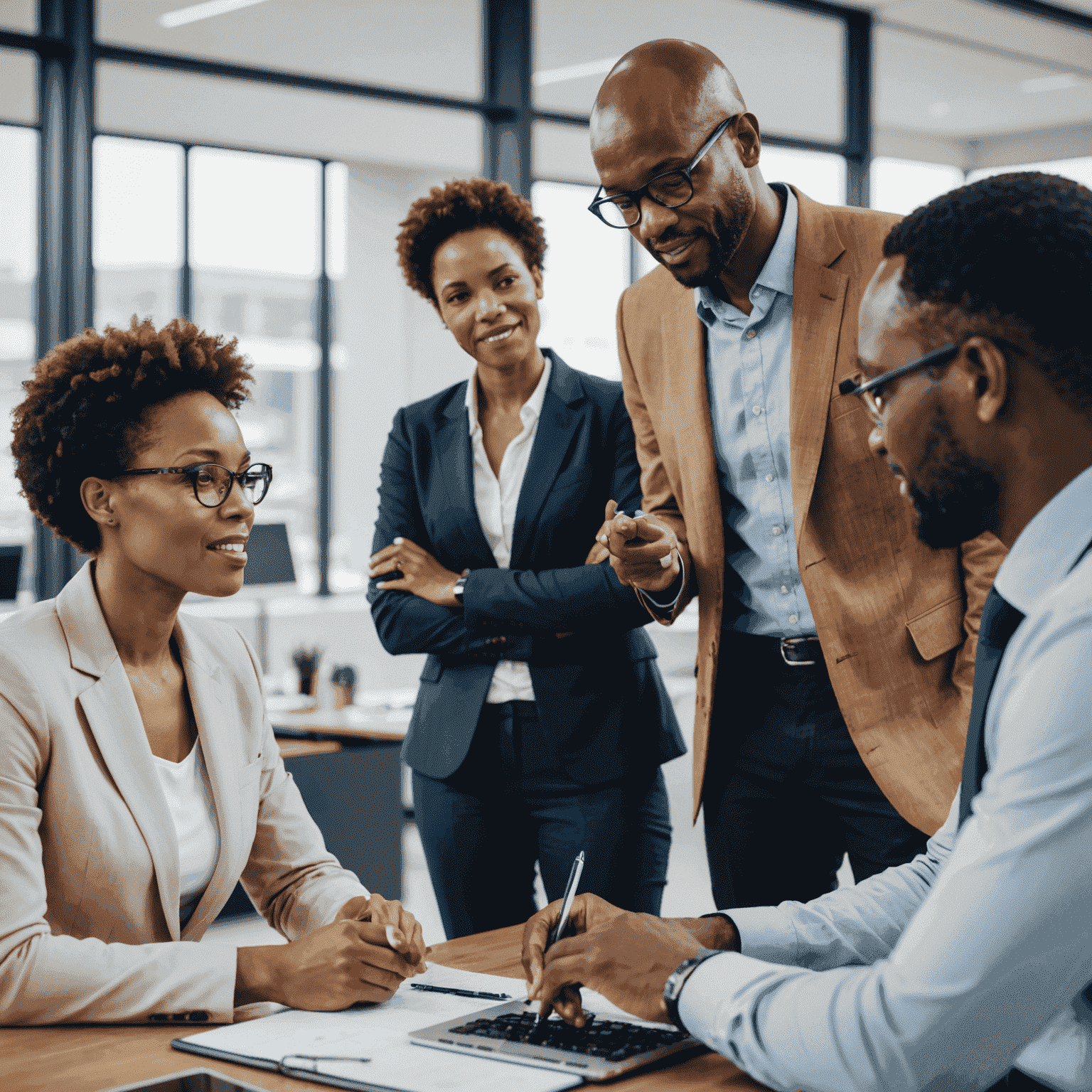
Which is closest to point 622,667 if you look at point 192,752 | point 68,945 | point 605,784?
point 605,784

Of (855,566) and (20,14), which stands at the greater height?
(20,14)

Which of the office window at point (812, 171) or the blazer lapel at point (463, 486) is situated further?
the office window at point (812, 171)

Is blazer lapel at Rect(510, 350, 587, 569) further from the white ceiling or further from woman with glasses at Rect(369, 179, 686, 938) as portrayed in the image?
the white ceiling

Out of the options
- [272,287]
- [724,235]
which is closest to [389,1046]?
[724,235]

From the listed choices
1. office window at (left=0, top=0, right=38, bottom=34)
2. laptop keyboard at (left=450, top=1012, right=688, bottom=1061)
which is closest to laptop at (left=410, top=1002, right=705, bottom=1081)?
laptop keyboard at (left=450, top=1012, right=688, bottom=1061)

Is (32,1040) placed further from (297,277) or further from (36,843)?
(297,277)

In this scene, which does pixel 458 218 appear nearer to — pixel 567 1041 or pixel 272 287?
pixel 567 1041

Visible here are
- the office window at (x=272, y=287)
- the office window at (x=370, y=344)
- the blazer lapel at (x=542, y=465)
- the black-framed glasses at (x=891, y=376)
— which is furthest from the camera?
the office window at (x=370, y=344)

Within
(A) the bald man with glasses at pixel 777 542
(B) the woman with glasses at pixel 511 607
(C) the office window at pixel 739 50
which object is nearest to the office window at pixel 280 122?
(C) the office window at pixel 739 50

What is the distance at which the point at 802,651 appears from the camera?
2000 mm

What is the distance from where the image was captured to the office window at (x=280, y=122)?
760 centimetres

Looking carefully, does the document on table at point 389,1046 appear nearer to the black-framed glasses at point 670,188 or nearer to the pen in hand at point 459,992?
the pen in hand at point 459,992

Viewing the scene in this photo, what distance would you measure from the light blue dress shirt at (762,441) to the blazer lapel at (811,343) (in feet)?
0.09

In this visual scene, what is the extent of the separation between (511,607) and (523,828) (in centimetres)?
39
